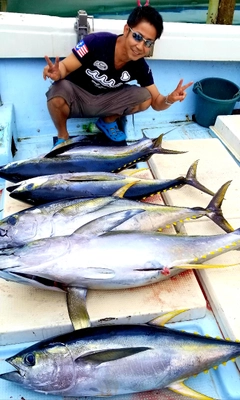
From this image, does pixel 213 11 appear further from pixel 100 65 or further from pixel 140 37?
pixel 140 37

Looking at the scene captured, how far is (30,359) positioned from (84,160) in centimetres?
165

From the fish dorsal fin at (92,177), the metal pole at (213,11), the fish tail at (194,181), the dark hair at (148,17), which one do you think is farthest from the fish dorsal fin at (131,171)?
the metal pole at (213,11)

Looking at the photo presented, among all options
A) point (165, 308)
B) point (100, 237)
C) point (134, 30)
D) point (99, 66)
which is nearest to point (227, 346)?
point (165, 308)

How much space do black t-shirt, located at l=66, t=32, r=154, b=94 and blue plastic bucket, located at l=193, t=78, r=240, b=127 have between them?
78 cm

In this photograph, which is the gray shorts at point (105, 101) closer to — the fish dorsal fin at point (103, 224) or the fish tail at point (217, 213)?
the fish tail at point (217, 213)

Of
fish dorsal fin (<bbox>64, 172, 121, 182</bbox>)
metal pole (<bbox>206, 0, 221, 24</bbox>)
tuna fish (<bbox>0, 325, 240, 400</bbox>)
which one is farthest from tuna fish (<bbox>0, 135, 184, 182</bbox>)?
metal pole (<bbox>206, 0, 221, 24</bbox>)

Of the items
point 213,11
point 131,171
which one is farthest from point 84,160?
point 213,11

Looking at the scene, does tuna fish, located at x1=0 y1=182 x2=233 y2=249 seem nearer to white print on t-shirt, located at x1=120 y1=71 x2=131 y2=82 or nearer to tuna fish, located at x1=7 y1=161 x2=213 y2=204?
tuna fish, located at x1=7 y1=161 x2=213 y2=204

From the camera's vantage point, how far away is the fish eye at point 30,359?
1.58 m

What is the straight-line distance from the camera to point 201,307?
2078 mm

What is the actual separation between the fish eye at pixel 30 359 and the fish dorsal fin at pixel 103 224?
0.69 meters

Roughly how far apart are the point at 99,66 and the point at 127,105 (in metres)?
0.51

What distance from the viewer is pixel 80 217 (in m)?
2.28

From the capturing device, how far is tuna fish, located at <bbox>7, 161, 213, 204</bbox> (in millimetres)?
2562
